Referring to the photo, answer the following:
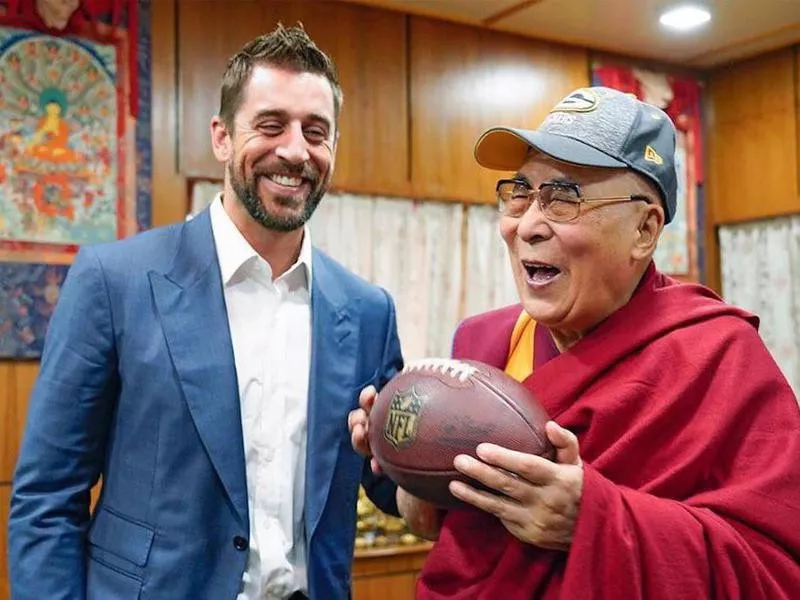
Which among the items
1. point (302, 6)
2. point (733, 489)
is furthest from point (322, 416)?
point (302, 6)

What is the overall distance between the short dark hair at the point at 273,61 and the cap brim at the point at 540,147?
0.41 m

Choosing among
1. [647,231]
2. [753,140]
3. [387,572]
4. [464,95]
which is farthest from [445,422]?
[753,140]

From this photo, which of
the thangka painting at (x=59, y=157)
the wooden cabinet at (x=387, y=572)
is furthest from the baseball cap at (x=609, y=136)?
the wooden cabinet at (x=387, y=572)

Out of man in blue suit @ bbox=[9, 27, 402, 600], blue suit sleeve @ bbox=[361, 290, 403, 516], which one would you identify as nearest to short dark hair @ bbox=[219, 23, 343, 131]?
man in blue suit @ bbox=[9, 27, 402, 600]

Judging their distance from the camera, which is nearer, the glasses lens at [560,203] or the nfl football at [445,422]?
the nfl football at [445,422]

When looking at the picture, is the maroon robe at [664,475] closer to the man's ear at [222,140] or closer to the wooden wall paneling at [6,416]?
the man's ear at [222,140]

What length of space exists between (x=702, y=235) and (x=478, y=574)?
391cm

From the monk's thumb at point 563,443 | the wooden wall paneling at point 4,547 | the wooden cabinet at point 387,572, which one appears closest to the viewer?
the monk's thumb at point 563,443

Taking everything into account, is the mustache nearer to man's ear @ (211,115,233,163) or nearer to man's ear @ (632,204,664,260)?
man's ear @ (211,115,233,163)

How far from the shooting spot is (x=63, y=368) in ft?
5.43

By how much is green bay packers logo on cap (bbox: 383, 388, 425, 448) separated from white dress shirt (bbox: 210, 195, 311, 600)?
1.29 feet

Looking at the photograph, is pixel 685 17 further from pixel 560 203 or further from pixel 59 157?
pixel 560 203

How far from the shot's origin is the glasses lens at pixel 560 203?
4.87 feet

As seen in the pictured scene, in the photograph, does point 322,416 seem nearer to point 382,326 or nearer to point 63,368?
point 382,326
